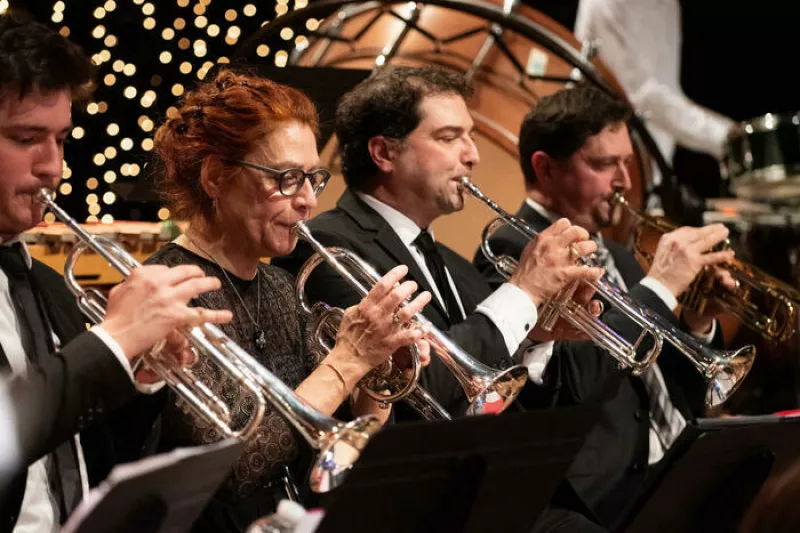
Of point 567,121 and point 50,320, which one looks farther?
point 567,121

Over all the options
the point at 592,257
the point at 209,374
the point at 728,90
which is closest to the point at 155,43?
the point at 592,257

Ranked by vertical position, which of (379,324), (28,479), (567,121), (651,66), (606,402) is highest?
(651,66)

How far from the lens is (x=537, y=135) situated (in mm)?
4637

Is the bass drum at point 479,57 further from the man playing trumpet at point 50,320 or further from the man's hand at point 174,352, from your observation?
the man's hand at point 174,352

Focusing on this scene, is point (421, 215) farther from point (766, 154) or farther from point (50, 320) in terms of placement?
point (766, 154)

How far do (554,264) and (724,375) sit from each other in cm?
75

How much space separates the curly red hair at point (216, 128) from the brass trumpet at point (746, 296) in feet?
5.99

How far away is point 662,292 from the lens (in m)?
3.96

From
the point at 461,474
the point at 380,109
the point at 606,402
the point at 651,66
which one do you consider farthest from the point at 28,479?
the point at 651,66

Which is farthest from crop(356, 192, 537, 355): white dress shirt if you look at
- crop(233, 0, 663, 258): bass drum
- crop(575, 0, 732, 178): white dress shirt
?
crop(575, 0, 732, 178): white dress shirt

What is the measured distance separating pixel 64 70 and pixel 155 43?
242 cm

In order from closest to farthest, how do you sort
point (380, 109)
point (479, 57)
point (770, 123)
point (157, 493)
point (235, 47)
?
point (157, 493) < point (380, 109) < point (235, 47) < point (479, 57) < point (770, 123)

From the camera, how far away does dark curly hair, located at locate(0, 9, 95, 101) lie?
2.46 metres

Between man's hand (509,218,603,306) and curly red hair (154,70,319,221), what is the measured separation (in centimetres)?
81
